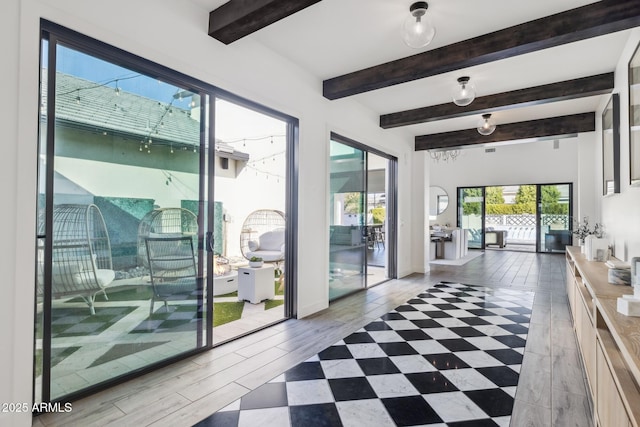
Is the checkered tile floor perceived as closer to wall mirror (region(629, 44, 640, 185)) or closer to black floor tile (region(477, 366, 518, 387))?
black floor tile (region(477, 366, 518, 387))

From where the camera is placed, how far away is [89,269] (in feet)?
6.84

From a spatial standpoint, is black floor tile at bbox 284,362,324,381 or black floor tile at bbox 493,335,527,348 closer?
black floor tile at bbox 284,362,324,381

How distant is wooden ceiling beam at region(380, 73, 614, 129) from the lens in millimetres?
3753

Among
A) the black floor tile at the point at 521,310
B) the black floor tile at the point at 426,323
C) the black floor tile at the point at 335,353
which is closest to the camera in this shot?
the black floor tile at the point at 335,353

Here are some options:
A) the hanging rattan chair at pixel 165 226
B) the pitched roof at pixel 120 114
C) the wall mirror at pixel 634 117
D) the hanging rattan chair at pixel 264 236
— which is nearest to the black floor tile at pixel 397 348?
the hanging rattan chair at pixel 165 226

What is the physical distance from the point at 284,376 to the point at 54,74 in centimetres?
243

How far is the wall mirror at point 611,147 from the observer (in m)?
3.32

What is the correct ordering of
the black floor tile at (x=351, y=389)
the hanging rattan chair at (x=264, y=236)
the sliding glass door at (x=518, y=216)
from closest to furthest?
the black floor tile at (x=351, y=389) < the hanging rattan chair at (x=264, y=236) < the sliding glass door at (x=518, y=216)

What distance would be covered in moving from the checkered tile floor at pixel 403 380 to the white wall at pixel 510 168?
8274mm

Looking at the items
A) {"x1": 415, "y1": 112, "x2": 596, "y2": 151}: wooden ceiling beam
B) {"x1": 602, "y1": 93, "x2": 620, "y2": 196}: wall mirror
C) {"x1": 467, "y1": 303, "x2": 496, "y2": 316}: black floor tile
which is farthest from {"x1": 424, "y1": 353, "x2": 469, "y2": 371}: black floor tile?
{"x1": 415, "y1": 112, "x2": 596, "y2": 151}: wooden ceiling beam

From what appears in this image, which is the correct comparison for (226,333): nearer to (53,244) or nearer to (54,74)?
(53,244)

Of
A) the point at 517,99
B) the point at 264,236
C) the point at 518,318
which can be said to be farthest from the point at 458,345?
the point at 264,236

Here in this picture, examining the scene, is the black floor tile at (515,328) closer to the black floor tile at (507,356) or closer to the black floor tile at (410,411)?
the black floor tile at (507,356)

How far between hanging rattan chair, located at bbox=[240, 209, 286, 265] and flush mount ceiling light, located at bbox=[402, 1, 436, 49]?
12.7ft
